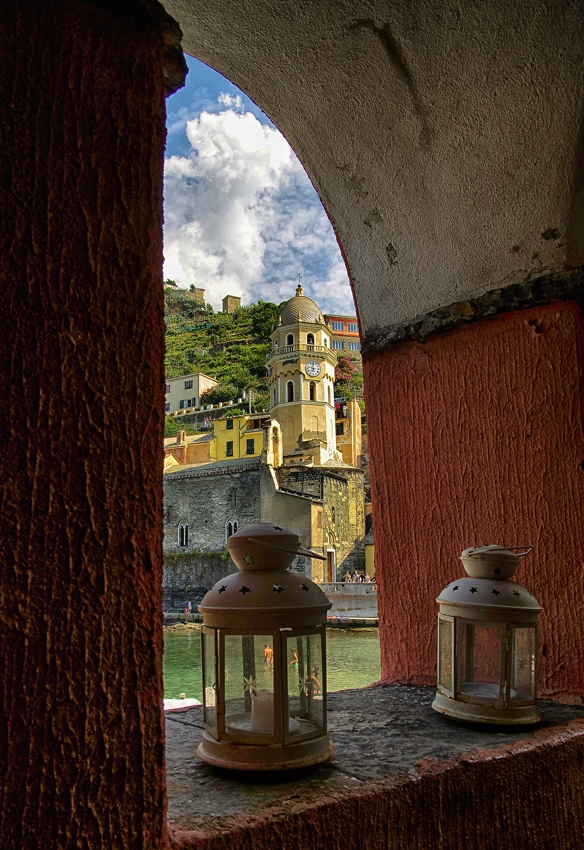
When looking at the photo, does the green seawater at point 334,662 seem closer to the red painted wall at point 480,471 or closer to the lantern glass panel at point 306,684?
the red painted wall at point 480,471

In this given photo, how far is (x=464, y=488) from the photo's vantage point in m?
1.92

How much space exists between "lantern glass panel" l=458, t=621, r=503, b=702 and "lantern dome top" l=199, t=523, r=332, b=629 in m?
0.63

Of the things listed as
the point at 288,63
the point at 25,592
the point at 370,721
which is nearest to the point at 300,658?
the point at 370,721

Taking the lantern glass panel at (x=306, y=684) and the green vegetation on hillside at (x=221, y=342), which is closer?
the lantern glass panel at (x=306, y=684)

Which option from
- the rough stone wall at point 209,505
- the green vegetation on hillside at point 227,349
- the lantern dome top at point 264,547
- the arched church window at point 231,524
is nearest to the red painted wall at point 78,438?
the lantern dome top at point 264,547

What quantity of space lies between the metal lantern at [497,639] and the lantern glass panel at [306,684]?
0.43m

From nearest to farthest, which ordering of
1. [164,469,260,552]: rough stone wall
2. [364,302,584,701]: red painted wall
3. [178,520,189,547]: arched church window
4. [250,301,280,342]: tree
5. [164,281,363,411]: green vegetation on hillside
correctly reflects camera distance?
[364,302,584,701]: red painted wall < [164,469,260,552]: rough stone wall < [178,520,189,547]: arched church window < [164,281,363,411]: green vegetation on hillside < [250,301,280,342]: tree

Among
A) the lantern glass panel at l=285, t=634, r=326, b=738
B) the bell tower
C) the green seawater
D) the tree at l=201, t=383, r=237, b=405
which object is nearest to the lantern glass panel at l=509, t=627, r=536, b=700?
the lantern glass panel at l=285, t=634, r=326, b=738

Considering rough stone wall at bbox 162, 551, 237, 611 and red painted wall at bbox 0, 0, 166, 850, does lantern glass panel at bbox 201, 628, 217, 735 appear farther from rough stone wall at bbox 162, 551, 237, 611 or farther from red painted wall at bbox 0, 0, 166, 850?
rough stone wall at bbox 162, 551, 237, 611

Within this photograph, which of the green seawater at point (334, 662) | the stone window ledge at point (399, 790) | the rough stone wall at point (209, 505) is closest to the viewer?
the stone window ledge at point (399, 790)

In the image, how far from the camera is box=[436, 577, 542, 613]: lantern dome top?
58.1 inches

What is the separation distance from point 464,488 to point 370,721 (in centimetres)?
75

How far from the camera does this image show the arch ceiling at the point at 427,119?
1570 mm

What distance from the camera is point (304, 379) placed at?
84.9 ft
